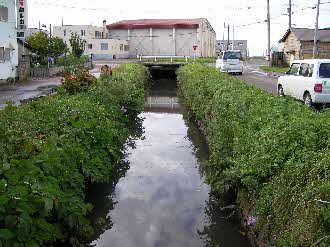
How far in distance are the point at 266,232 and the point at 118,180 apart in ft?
16.3

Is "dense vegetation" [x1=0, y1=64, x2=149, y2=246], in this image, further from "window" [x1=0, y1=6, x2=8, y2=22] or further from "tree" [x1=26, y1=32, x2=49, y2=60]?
"tree" [x1=26, y1=32, x2=49, y2=60]

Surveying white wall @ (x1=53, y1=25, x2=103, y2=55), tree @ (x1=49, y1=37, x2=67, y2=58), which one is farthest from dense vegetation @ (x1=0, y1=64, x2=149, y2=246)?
white wall @ (x1=53, y1=25, x2=103, y2=55)

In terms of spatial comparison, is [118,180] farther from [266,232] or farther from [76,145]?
[266,232]

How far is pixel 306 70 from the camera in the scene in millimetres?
15008

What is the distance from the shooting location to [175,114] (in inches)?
760

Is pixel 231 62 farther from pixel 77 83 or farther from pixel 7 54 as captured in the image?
pixel 77 83

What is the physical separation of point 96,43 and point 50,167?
66.7m

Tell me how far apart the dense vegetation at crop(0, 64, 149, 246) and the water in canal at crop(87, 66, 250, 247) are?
76 cm

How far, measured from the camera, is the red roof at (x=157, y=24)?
7006cm

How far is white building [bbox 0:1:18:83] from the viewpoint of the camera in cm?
2762

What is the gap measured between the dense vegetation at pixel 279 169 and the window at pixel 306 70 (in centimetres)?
688

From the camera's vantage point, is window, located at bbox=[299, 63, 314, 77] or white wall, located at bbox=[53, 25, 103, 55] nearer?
window, located at bbox=[299, 63, 314, 77]

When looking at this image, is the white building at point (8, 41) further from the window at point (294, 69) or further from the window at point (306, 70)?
the window at point (306, 70)

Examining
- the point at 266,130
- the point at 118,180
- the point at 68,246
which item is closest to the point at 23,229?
the point at 68,246
